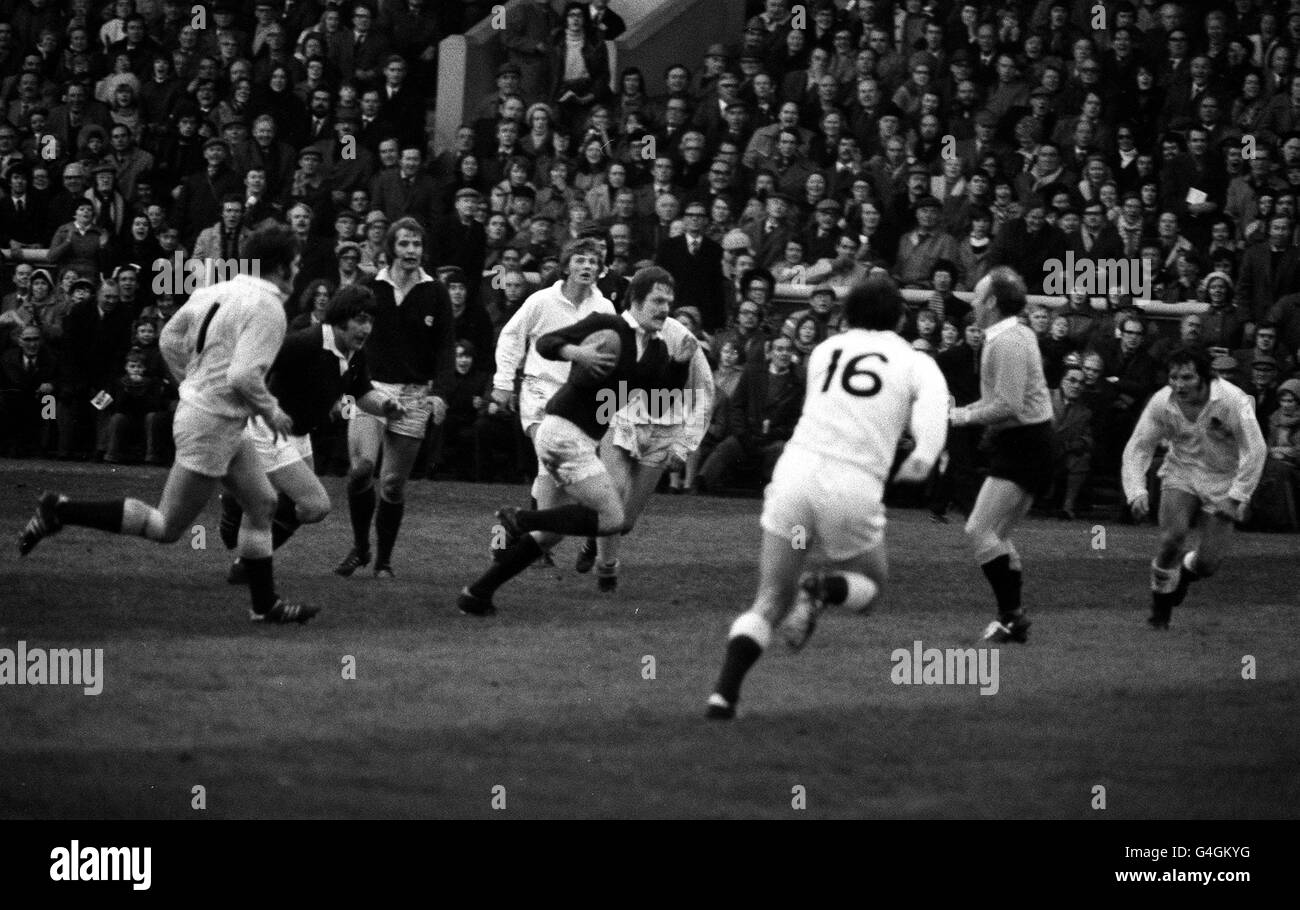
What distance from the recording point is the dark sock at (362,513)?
12.7 meters

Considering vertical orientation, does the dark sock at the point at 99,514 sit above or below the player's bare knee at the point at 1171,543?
above

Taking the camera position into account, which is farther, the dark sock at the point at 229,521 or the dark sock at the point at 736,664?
the dark sock at the point at 229,521

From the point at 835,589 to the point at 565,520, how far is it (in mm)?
3222

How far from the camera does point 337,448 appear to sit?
1959 centimetres

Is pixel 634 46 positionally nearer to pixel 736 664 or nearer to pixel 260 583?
pixel 260 583

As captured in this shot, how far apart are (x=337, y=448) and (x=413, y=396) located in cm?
677

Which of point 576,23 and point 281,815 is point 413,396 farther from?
point 576,23

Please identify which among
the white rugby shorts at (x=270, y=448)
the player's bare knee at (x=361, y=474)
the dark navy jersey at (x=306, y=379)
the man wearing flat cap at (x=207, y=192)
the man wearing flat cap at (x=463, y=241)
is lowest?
the player's bare knee at (x=361, y=474)

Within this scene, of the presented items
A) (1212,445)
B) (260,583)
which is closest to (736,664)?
(260,583)

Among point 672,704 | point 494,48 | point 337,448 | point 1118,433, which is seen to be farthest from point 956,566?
point 494,48

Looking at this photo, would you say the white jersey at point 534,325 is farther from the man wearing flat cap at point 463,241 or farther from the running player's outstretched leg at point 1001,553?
the man wearing flat cap at point 463,241

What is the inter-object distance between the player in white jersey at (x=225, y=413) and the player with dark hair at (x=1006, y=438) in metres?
3.51

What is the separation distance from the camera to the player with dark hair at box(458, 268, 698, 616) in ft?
36.3

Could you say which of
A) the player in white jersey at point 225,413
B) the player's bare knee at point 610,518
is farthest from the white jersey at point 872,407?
the player's bare knee at point 610,518
